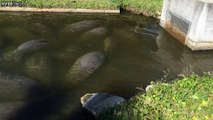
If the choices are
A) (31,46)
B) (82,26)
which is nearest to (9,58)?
(31,46)

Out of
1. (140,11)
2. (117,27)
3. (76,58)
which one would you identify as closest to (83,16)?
(117,27)

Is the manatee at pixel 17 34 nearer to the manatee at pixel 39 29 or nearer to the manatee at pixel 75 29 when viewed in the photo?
the manatee at pixel 39 29

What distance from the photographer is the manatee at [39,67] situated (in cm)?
1739

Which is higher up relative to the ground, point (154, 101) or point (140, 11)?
point (154, 101)

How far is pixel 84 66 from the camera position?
18.4 metres

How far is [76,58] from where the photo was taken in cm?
2002

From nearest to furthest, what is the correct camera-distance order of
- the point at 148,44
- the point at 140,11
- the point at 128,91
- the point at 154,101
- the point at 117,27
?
the point at 154,101 < the point at 128,91 < the point at 148,44 < the point at 117,27 < the point at 140,11

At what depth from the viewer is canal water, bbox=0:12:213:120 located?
1524cm

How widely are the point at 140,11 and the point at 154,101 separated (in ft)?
65.8

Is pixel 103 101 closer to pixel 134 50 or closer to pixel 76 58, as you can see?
pixel 76 58

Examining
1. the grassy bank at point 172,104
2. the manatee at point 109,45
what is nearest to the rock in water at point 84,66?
the manatee at point 109,45

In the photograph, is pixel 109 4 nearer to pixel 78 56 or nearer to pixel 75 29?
pixel 75 29

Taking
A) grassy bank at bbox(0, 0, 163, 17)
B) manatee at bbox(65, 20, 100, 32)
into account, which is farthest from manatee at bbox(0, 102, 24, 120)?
grassy bank at bbox(0, 0, 163, 17)

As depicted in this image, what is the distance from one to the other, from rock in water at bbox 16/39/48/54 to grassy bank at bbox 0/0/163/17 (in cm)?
606
